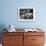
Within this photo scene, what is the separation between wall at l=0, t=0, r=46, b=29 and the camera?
4.05 metres

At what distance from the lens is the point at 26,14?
4078mm

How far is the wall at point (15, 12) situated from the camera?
405 centimetres

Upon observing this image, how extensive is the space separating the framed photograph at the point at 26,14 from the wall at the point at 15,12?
101mm

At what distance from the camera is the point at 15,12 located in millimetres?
4070

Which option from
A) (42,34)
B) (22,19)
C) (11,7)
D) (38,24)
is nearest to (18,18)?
(22,19)

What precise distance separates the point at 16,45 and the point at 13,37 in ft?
0.81

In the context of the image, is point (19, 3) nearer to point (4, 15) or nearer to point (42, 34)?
point (4, 15)

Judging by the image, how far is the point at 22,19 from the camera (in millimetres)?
4074

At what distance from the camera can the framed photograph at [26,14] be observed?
4057 mm

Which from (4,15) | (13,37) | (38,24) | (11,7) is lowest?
(13,37)

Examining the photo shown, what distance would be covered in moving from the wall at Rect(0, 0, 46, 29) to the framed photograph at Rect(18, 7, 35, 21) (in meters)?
0.10

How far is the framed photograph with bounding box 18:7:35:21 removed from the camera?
13.3 ft

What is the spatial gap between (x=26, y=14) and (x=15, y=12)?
1.18 ft

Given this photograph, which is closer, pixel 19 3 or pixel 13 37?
pixel 13 37
